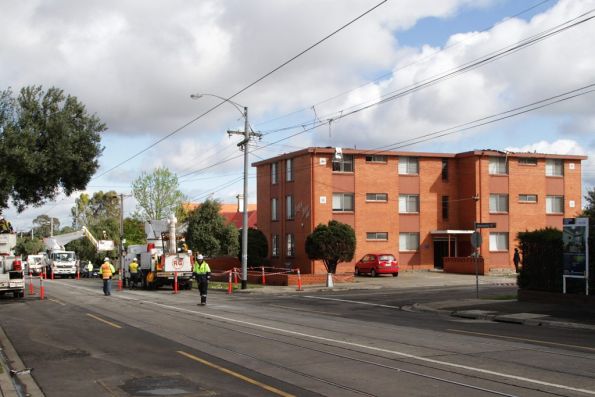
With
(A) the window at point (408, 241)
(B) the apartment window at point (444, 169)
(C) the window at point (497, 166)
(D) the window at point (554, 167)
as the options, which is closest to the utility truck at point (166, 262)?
(A) the window at point (408, 241)

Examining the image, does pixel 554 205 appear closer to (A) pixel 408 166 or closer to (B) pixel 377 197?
(A) pixel 408 166

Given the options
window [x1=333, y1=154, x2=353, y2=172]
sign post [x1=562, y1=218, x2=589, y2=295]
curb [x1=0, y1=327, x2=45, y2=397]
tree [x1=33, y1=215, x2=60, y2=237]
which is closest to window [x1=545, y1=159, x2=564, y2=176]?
window [x1=333, y1=154, x2=353, y2=172]

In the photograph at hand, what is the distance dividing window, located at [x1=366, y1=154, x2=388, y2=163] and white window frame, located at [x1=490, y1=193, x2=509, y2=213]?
8375mm

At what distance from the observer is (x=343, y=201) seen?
44.9 m

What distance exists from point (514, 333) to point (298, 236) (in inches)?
1195

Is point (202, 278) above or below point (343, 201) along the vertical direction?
below

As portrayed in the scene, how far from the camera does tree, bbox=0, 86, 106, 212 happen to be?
42.9 ft

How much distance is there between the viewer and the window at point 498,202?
4694cm

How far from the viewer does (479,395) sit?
8.14 metres

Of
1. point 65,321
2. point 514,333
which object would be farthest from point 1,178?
point 514,333

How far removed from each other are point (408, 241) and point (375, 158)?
646cm

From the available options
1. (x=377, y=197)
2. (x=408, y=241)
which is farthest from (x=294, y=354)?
(x=408, y=241)

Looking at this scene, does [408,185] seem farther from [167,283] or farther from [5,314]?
[5,314]

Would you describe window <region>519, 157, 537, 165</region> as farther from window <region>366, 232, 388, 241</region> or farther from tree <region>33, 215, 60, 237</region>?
tree <region>33, 215, 60, 237</region>
